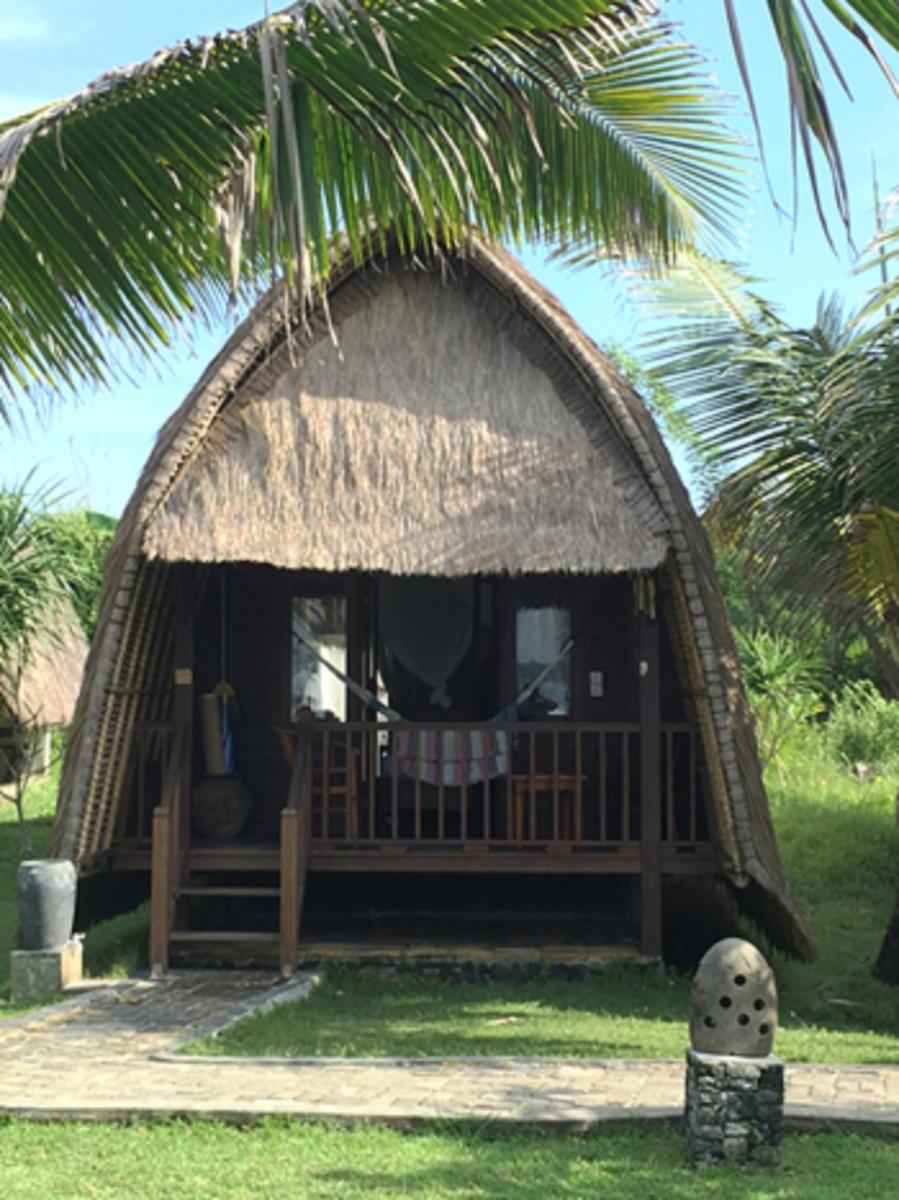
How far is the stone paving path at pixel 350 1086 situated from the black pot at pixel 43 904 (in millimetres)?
1389

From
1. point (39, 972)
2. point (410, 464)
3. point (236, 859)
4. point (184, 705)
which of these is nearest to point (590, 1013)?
point (236, 859)

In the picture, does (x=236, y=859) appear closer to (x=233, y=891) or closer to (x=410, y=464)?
(x=233, y=891)

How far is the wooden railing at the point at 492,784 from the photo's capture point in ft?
33.2

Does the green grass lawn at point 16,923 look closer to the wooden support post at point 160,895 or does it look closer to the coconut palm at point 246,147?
the wooden support post at point 160,895

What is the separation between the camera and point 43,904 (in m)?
9.21

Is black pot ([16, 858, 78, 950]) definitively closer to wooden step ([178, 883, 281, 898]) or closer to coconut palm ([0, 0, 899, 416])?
wooden step ([178, 883, 281, 898])

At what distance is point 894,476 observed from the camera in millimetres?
9266

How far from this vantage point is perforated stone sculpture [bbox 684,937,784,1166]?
209 inches

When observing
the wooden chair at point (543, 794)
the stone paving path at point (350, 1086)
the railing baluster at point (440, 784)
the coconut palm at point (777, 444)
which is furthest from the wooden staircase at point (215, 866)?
the coconut palm at point (777, 444)

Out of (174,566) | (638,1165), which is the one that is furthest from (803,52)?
(174,566)

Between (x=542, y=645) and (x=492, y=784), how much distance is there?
1136 mm

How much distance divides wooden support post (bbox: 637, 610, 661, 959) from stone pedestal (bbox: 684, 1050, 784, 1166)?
4588mm

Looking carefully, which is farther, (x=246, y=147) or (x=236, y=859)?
(x=236, y=859)

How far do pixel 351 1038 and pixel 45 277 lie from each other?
499 cm
